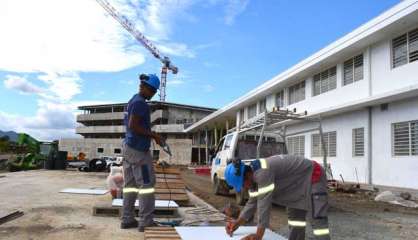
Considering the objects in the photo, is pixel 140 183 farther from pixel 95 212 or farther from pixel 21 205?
pixel 21 205

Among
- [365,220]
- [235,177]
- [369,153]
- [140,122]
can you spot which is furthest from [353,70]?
[235,177]

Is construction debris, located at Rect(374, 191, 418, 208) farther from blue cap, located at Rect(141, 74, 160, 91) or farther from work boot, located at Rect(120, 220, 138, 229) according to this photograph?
blue cap, located at Rect(141, 74, 160, 91)

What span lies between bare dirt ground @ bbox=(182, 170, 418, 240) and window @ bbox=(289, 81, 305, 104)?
1207 centimetres

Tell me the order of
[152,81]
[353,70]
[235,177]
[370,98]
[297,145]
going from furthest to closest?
[297,145] < [353,70] < [370,98] < [152,81] < [235,177]

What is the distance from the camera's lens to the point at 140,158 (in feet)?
22.5

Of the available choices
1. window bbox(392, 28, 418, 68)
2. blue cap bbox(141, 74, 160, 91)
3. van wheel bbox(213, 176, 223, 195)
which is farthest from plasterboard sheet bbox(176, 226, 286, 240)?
window bbox(392, 28, 418, 68)

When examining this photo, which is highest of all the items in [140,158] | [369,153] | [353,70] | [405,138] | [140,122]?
[353,70]

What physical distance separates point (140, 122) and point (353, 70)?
16.0m

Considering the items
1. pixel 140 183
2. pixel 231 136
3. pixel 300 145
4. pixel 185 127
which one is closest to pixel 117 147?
pixel 185 127

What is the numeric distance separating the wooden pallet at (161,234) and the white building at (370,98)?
38.6 ft

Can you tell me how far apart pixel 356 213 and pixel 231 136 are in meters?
4.09

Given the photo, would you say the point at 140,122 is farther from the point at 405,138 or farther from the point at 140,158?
the point at 405,138

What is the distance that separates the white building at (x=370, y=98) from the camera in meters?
16.4

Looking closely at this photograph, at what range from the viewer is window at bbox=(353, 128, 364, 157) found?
19781mm
